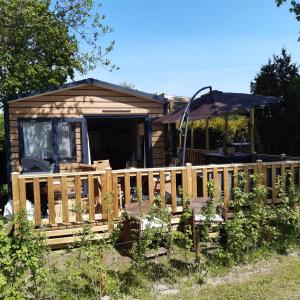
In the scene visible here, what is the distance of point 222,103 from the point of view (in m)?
7.37

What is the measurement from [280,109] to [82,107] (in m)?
5.17

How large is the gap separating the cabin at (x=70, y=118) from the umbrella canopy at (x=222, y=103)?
6.37 ft

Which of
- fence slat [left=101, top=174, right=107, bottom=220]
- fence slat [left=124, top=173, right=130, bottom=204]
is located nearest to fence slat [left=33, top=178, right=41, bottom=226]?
fence slat [left=101, top=174, right=107, bottom=220]

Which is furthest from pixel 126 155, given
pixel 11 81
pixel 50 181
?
pixel 50 181

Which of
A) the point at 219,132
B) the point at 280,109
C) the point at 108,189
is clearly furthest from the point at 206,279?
the point at 219,132

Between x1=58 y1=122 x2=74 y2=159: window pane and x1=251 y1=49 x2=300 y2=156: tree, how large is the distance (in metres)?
5.14

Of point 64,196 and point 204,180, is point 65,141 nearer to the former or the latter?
point 64,196

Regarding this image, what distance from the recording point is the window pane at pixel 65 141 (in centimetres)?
952

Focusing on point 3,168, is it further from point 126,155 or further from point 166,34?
point 166,34

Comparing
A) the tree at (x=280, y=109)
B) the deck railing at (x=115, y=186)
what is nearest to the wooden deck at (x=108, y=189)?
the deck railing at (x=115, y=186)

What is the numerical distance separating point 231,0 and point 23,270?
11.0m

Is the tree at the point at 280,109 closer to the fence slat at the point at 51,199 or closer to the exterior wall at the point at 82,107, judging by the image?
the exterior wall at the point at 82,107

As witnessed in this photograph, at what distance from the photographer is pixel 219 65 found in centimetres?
2383

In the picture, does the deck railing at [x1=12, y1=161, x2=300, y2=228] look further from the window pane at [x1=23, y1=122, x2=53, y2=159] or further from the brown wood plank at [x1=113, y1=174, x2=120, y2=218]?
the window pane at [x1=23, y1=122, x2=53, y2=159]
